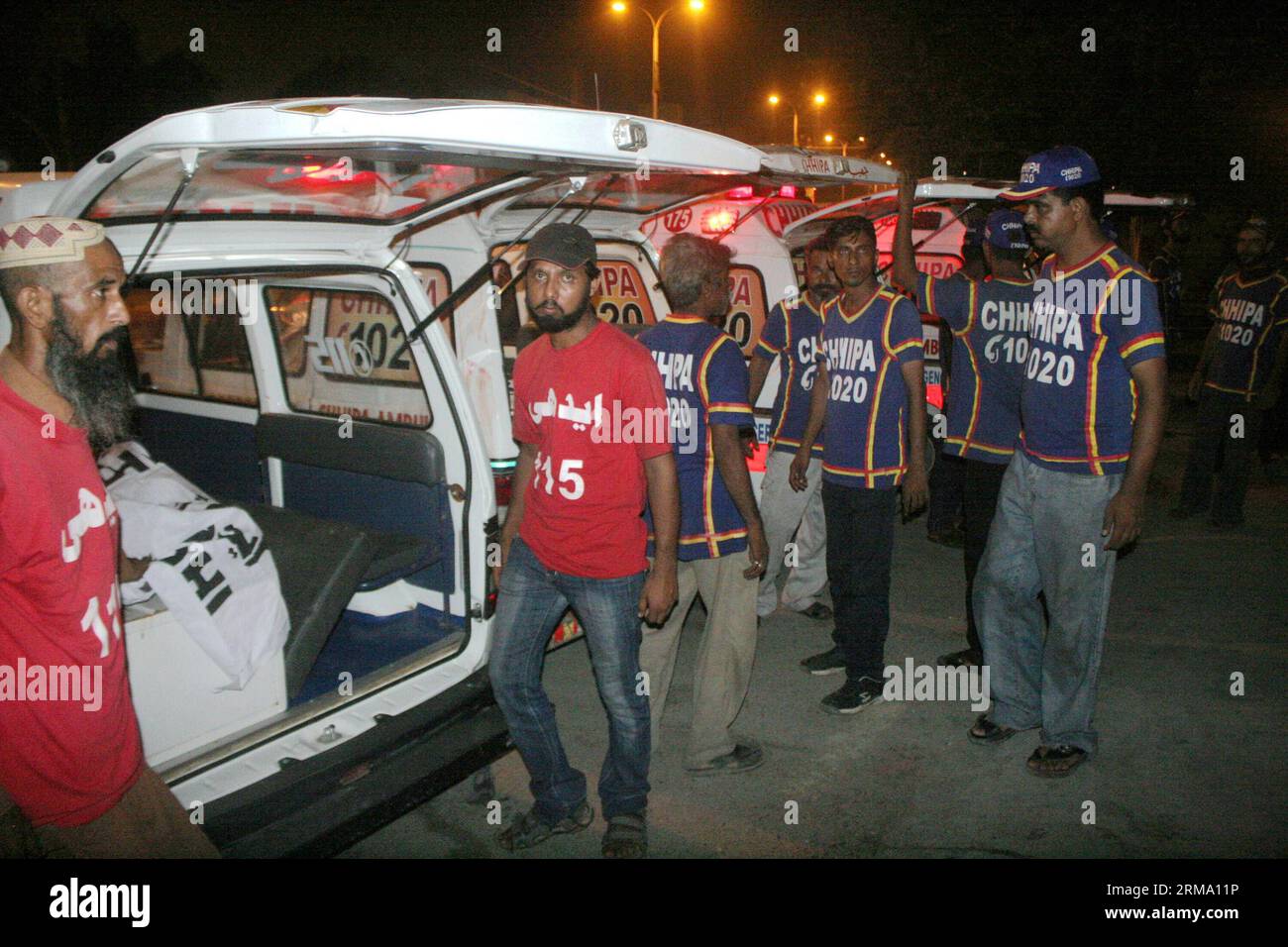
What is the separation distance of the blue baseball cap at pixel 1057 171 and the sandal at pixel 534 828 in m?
2.84

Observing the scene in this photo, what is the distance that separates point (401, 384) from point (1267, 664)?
4514 mm

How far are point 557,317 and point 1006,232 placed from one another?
2354mm

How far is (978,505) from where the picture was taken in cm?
462

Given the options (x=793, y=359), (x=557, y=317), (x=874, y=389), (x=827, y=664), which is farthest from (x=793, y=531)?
(x=557, y=317)

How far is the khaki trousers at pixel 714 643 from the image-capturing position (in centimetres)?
387

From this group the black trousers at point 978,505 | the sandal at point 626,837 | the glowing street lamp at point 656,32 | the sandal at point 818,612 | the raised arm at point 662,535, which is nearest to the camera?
the raised arm at point 662,535

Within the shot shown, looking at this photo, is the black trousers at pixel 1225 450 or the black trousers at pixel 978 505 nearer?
the black trousers at pixel 978 505

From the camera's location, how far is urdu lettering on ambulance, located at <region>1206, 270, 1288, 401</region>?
730cm

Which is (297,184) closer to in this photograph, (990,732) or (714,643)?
Answer: (714,643)

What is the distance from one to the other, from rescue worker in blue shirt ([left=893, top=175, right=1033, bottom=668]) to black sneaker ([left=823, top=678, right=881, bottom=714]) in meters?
0.58

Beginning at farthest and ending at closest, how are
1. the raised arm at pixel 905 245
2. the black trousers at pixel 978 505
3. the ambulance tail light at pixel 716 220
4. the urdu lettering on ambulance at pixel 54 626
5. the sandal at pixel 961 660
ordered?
the ambulance tail light at pixel 716 220
the sandal at pixel 961 660
the black trousers at pixel 978 505
the raised arm at pixel 905 245
the urdu lettering on ambulance at pixel 54 626

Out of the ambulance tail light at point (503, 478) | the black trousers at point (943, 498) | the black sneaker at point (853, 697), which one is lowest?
the black sneaker at point (853, 697)

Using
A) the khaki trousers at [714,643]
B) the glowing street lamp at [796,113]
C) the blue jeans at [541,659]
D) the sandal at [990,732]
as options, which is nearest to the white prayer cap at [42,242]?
the blue jeans at [541,659]

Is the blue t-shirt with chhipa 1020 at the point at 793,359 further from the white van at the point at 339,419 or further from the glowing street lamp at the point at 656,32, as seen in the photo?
the glowing street lamp at the point at 656,32
